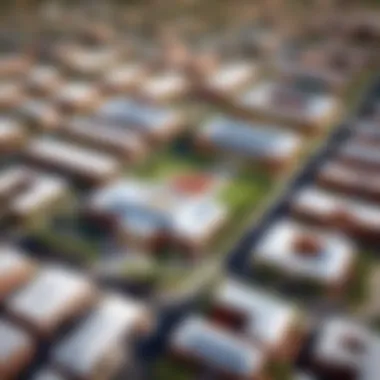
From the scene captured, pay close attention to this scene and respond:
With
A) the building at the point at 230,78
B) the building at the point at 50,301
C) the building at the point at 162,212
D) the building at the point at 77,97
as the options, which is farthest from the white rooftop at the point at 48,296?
the building at the point at 230,78

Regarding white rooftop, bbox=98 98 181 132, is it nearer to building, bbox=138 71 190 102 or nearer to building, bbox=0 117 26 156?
building, bbox=138 71 190 102

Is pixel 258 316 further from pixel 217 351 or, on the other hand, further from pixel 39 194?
pixel 39 194

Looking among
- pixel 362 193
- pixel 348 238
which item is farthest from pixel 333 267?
pixel 362 193

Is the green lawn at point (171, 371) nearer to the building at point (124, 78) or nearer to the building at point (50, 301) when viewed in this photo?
the building at point (50, 301)

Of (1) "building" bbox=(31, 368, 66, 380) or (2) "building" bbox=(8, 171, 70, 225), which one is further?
(2) "building" bbox=(8, 171, 70, 225)

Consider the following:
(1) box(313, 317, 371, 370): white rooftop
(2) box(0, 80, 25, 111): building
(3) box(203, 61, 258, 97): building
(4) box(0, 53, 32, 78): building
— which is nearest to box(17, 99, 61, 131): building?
(2) box(0, 80, 25, 111): building

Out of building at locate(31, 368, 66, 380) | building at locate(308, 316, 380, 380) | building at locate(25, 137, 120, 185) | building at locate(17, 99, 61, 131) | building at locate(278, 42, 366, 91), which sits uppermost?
building at locate(278, 42, 366, 91)

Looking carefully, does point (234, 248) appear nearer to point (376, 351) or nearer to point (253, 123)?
point (376, 351)
